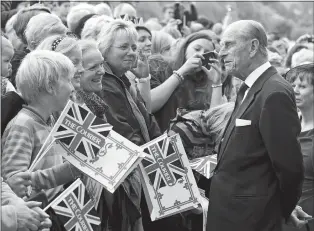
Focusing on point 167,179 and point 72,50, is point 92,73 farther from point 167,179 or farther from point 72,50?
point 167,179

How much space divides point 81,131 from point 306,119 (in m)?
2.68

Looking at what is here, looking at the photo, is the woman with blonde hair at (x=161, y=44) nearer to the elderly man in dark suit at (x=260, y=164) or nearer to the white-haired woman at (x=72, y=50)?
the white-haired woman at (x=72, y=50)

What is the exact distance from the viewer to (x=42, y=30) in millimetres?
5934

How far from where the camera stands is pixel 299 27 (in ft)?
54.8

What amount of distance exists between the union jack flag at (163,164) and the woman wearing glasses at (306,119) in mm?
1444

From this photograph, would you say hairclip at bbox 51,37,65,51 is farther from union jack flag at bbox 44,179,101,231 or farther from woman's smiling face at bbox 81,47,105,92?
union jack flag at bbox 44,179,101,231

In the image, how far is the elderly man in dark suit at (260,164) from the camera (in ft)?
15.5

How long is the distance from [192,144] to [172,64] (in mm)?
1645

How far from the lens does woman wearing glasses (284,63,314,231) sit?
616 centimetres

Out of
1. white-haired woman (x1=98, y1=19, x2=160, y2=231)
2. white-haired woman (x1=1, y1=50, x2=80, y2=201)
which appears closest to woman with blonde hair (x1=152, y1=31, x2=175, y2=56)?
white-haired woman (x1=98, y1=19, x2=160, y2=231)

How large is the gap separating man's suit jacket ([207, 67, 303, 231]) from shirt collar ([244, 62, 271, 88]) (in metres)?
0.10

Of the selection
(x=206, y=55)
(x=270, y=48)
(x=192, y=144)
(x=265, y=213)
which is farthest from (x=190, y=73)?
(x=270, y=48)

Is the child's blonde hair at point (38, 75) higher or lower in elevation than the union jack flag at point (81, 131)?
higher

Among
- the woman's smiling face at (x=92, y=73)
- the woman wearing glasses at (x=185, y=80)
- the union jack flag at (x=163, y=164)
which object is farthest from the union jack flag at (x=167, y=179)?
the woman wearing glasses at (x=185, y=80)
